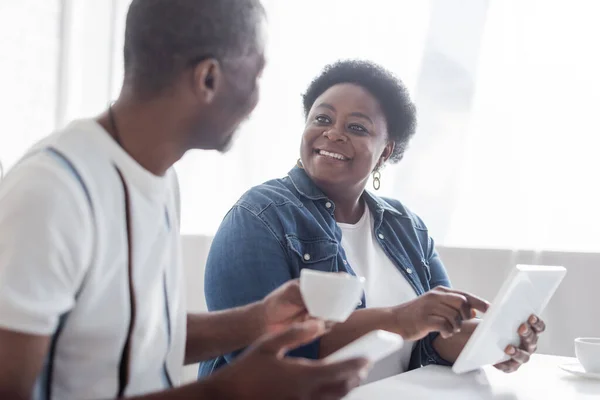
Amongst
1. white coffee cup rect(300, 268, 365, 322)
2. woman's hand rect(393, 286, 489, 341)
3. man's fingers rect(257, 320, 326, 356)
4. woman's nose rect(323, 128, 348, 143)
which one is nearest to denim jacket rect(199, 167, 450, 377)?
woman's nose rect(323, 128, 348, 143)

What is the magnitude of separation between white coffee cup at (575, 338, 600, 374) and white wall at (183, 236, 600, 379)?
896 mm

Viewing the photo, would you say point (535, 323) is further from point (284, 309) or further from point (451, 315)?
point (284, 309)

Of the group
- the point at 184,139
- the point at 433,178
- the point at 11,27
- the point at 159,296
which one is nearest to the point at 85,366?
the point at 159,296

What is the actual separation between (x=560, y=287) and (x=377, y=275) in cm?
→ 76

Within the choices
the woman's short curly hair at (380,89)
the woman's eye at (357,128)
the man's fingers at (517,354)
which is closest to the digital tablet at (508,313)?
the man's fingers at (517,354)

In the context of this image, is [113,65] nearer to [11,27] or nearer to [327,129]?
[11,27]

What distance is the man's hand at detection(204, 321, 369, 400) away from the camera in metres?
0.73

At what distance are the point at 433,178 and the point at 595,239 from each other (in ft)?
1.85

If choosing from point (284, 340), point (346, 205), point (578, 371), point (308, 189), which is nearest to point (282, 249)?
point (308, 189)

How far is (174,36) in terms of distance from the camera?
3.09 feet

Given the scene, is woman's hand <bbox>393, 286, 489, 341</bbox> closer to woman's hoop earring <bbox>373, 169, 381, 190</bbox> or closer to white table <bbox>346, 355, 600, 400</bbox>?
white table <bbox>346, 355, 600, 400</bbox>

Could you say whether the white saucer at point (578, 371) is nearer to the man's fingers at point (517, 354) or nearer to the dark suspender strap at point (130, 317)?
the man's fingers at point (517, 354)

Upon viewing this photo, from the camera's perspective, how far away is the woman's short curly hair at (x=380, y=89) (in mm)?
2080

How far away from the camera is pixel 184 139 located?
0.99 m
